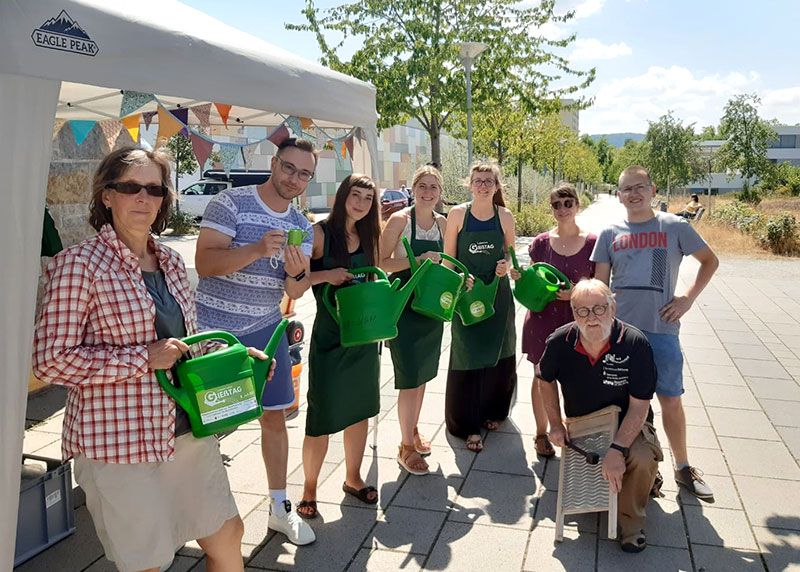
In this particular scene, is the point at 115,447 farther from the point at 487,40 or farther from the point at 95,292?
the point at 487,40

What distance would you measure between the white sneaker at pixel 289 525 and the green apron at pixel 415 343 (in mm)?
867

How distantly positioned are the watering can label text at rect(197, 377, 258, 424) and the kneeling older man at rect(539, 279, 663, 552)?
1415mm

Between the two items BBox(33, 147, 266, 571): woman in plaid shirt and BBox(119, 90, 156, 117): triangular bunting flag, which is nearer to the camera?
BBox(33, 147, 266, 571): woman in plaid shirt

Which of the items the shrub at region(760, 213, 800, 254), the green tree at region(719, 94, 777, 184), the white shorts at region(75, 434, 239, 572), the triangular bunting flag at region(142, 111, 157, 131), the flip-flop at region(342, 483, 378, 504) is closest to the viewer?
the white shorts at region(75, 434, 239, 572)

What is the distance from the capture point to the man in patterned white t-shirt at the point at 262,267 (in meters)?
2.51

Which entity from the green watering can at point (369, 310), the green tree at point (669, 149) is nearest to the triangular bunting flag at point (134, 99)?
the green watering can at point (369, 310)

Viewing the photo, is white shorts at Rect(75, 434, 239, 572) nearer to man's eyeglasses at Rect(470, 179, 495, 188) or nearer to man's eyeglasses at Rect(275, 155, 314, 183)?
man's eyeglasses at Rect(275, 155, 314, 183)

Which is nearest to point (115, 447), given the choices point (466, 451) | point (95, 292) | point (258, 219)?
point (95, 292)

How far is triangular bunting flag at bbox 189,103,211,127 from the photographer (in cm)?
329

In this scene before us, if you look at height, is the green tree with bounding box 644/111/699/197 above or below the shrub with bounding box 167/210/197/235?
above

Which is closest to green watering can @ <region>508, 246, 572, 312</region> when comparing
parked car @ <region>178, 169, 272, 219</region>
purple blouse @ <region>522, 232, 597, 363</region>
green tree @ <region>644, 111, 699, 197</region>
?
purple blouse @ <region>522, 232, 597, 363</region>

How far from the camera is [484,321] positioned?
147 inches

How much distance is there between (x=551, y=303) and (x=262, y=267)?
1.64 metres

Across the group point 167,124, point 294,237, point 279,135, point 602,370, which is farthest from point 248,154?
point 602,370
